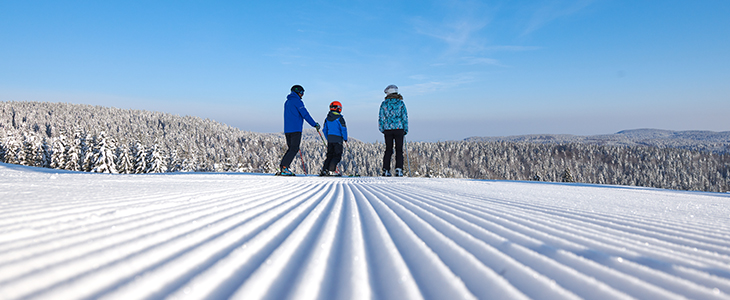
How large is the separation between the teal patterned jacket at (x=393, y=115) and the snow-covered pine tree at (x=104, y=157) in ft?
109

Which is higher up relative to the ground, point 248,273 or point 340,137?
point 340,137

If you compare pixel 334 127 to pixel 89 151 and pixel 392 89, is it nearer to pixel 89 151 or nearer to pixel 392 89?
pixel 392 89

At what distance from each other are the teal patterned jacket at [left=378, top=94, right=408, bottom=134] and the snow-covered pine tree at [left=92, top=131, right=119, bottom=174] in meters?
33.2

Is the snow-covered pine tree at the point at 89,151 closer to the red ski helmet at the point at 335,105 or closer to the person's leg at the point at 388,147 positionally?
the red ski helmet at the point at 335,105

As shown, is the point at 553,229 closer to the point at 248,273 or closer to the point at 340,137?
the point at 248,273

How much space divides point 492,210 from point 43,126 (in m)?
173

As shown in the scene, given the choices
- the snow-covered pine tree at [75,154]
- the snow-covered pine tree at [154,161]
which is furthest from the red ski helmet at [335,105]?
the snow-covered pine tree at [75,154]

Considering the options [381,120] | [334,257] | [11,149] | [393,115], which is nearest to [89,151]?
[11,149]

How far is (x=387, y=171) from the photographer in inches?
297

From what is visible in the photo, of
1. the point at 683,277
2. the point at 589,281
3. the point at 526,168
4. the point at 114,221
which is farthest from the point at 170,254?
the point at 526,168

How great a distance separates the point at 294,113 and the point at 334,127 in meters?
1.15

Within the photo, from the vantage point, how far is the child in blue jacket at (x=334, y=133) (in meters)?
7.16

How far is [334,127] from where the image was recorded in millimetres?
7180

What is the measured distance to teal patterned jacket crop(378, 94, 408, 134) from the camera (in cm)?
723
